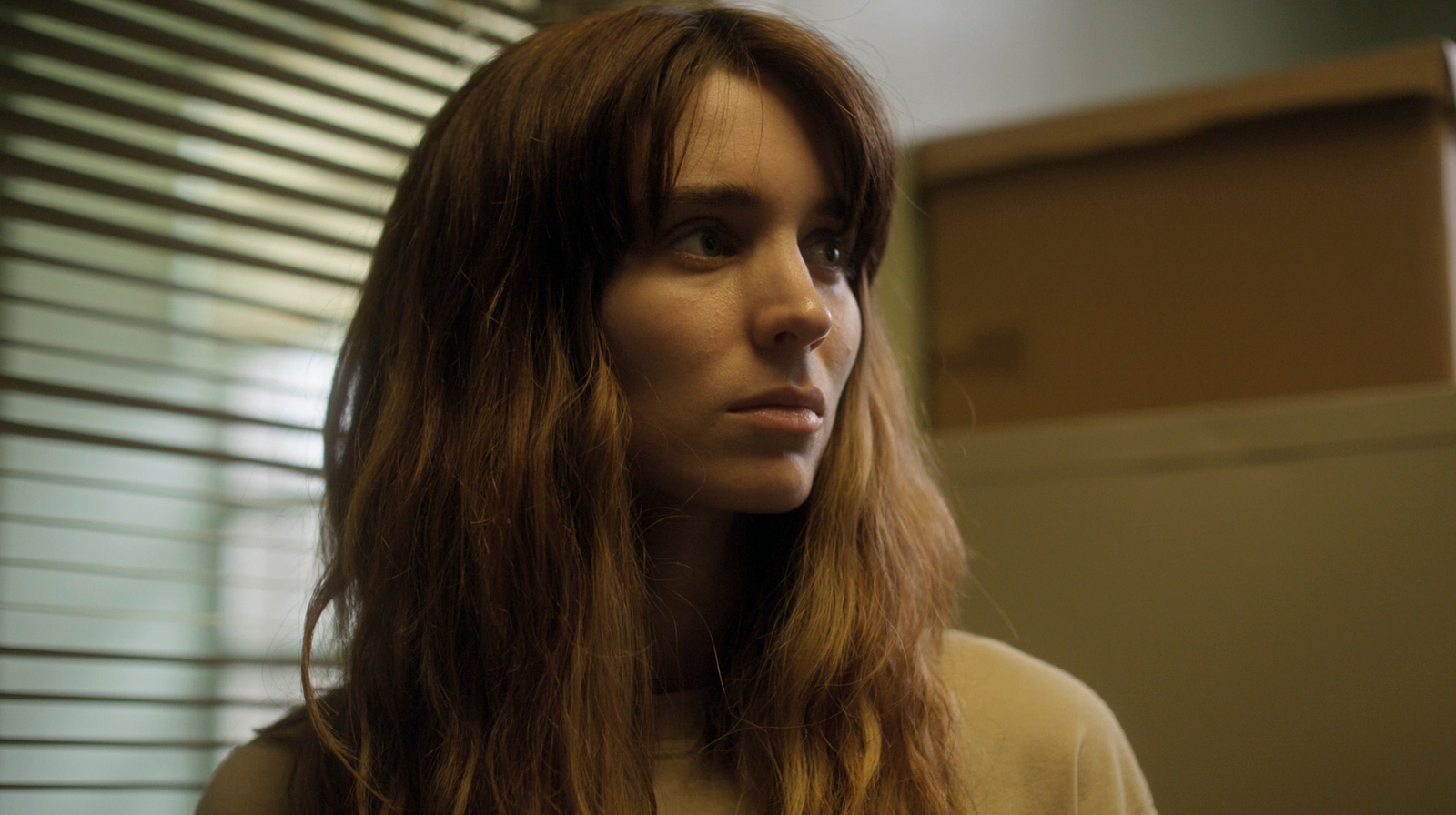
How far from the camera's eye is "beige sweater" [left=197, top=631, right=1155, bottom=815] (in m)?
0.86

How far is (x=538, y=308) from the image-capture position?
0.87 metres

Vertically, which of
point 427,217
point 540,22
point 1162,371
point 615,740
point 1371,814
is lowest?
point 1371,814

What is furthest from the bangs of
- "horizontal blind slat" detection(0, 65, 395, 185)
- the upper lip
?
"horizontal blind slat" detection(0, 65, 395, 185)

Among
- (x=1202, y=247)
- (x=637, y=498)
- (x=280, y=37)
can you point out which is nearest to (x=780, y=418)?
(x=637, y=498)

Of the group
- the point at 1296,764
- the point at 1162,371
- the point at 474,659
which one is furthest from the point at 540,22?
the point at 1296,764

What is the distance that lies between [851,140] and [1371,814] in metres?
0.68

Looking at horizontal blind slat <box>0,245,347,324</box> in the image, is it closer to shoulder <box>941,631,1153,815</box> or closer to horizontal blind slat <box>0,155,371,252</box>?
horizontal blind slat <box>0,155,371,252</box>

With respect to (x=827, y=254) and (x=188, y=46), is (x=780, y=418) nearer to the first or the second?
(x=827, y=254)

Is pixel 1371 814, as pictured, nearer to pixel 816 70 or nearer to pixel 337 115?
pixel 816 70

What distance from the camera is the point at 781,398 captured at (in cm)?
82

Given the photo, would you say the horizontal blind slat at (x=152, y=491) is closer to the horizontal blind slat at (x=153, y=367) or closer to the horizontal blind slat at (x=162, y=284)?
the horizontal blind slat at (x=153, y=367)

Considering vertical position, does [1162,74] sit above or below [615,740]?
above

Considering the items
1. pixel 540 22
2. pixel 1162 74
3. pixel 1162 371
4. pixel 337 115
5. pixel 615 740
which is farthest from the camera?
pixel 1162 74

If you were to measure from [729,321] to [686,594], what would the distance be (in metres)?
0.24
